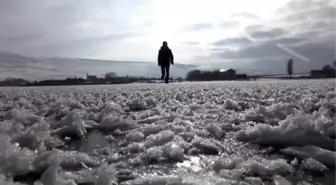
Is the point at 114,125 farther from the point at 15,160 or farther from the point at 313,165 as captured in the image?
the point at 313,165

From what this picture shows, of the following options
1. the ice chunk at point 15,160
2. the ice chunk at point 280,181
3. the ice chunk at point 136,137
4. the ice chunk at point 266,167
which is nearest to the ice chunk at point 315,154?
the ice chunk at point 266,167

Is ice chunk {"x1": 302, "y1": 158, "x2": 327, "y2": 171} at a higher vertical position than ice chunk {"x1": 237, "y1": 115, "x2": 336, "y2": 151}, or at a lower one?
lower

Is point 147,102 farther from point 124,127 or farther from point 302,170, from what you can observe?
point 302,170

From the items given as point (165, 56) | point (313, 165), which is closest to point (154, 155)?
point (313, 165)

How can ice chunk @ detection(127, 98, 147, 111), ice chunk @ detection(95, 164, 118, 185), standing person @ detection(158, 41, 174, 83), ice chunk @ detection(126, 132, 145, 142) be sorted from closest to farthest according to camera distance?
ice chunk @ detection(95, 164, 118, 185) < ice chunk @ detection(126, 132, 145, 142) < ice chunk @ detection(127, 98, 147, 111) < standing person @ detection(158, 41, 174, 83)

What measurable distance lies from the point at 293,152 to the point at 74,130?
3.29 m

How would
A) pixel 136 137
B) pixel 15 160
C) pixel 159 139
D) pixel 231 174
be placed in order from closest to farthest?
pixel 231 174 → pixel 15 160 → pixel 159 139 → pixel 136 137

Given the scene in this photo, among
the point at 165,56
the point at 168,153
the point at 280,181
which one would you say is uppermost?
the point at 165,56

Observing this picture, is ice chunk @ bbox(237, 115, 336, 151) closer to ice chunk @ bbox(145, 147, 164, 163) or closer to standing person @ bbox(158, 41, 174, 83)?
ice chunk @ bbox(145, 147, 164, 163)

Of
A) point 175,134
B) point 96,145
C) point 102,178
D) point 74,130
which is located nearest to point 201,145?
point 175,134

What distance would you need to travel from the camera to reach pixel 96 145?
509 cm

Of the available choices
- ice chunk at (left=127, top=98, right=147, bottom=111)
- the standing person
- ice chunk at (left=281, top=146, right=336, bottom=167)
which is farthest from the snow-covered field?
the standing person

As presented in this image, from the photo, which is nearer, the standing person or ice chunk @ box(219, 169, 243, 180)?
ice chunk @ box(219, 169, 243, 180)

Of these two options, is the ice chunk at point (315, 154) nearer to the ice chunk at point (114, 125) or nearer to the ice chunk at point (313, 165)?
the ice chunk at point (313, 165)
